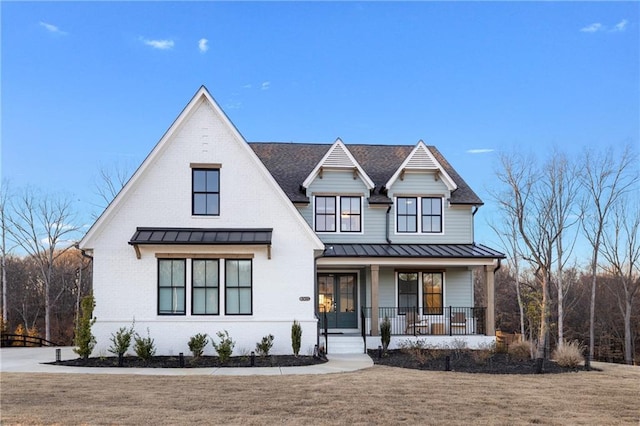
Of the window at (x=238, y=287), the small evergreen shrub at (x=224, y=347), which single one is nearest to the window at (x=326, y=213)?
the window at (x=238, y=287)

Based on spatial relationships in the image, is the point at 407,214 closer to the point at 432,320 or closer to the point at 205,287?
the point at 432,320

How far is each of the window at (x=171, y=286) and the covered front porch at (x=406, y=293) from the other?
5500 millimetres

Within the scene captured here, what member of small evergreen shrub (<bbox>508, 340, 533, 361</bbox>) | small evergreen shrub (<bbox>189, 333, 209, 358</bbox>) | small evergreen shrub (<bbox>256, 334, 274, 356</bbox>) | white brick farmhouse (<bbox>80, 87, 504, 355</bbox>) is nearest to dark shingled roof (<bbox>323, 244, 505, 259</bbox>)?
white brick farmhouse (<bbox>80, 87, 504, 355</bbox>)

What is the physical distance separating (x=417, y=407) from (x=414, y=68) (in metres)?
16.2

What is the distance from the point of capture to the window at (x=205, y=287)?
1731cm

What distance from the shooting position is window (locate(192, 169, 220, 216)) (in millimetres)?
17875

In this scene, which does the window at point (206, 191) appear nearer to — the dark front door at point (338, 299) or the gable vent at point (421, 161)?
the dark front door at point (338, 299)

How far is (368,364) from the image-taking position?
51.7ft

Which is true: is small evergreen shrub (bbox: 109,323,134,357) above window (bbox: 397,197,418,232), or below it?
below

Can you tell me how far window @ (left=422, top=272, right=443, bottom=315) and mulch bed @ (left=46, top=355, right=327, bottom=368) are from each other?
7299mm

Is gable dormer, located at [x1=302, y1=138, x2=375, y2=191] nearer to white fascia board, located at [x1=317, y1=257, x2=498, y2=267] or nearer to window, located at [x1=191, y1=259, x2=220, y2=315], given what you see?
white fascia board, located at [x1=317, y1=257, x2=498, y2=267]

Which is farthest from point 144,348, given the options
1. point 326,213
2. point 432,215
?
point 432,215

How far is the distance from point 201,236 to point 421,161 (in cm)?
1079

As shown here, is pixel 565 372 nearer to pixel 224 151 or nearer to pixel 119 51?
pixel 224 151
